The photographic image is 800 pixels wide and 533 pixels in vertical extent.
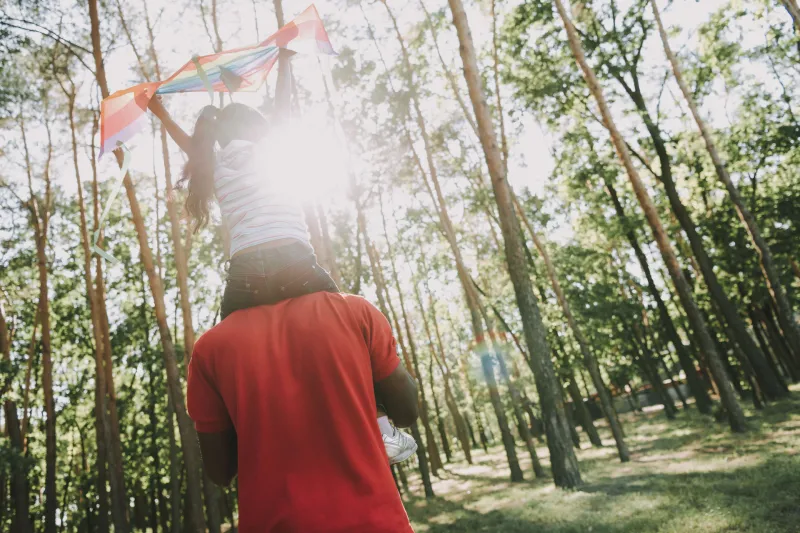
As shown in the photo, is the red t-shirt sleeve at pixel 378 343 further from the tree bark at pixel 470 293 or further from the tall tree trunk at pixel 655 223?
the tree bark at pixel 470 293

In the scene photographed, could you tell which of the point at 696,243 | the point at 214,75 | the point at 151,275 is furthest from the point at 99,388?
the point at 696,243

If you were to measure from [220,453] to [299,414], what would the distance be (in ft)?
1.08

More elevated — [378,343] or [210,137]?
[210,137]

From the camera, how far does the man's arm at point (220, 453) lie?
1232 millimetres

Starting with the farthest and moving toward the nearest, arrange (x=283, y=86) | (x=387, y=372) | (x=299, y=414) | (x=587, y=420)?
→ (x=587, y=420) < (x=283, y=86) < (x=387, y=372) < (x=299, y=414)

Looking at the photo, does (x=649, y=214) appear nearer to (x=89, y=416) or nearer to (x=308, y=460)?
(x=308, y=460)

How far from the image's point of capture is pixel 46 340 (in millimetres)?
14477

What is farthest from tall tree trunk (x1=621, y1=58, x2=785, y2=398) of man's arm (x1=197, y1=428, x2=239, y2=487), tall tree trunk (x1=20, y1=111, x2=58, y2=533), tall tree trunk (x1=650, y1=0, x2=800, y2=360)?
tall tree trunk (x1=20, y1=111, x2=58, y2=533)

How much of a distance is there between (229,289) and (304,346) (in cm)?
33

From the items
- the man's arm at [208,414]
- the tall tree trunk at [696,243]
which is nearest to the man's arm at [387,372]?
the man's arm at [208,414]

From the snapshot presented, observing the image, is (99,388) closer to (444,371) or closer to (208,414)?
(208,414)

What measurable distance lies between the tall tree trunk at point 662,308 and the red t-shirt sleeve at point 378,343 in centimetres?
1509

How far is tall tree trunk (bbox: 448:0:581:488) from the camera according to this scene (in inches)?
341

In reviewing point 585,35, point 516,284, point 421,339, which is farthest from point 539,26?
point 421,339
